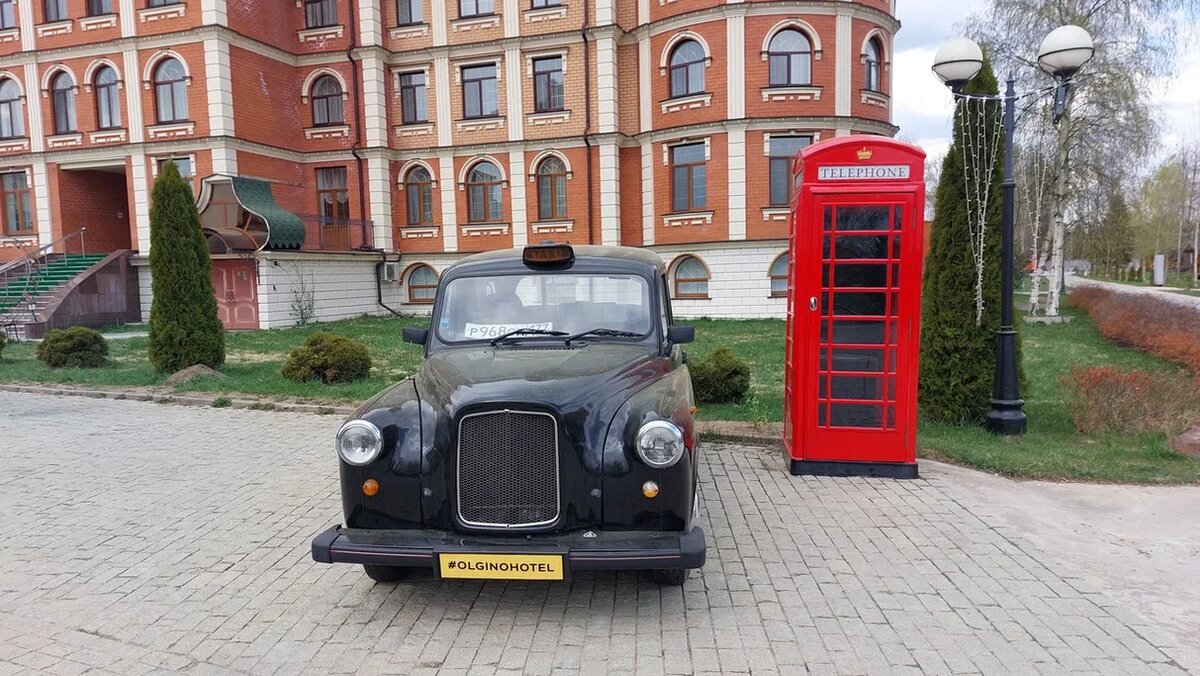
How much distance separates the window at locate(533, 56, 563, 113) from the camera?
24953 millimetres

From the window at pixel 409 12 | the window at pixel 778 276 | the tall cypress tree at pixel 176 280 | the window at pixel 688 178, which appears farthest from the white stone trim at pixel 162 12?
the window at pixel 778 276

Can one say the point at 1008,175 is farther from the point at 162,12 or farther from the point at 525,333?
the point at 162,12

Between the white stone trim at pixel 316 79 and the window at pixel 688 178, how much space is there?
38.4 ft

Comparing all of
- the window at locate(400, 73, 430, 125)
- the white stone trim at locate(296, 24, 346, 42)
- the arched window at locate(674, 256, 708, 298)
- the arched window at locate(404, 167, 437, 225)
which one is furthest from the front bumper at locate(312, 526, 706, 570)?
the white stone trim at locate(296, 24, 346, 42)

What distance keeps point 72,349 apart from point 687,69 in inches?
704

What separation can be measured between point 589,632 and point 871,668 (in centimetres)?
143

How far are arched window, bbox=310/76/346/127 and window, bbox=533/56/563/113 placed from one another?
22.9ft

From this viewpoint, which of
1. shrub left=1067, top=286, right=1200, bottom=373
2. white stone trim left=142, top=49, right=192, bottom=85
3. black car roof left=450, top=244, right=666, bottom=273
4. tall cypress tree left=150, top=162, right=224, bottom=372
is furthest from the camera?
white stone trim left=142, top=49, right=192, bottom=85

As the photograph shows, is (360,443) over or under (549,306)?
under

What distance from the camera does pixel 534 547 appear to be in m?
3.83

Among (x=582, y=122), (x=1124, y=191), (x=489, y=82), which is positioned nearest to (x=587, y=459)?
(x=582, y=122)

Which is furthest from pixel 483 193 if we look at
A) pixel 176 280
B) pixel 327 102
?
pixel 176 280

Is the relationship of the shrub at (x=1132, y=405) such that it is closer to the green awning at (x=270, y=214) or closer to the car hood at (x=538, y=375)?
the car hood at (x=538, y=375)

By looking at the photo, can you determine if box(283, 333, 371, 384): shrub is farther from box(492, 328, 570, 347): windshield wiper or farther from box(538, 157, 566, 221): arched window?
box(538, 157, 566, 221): arched window
